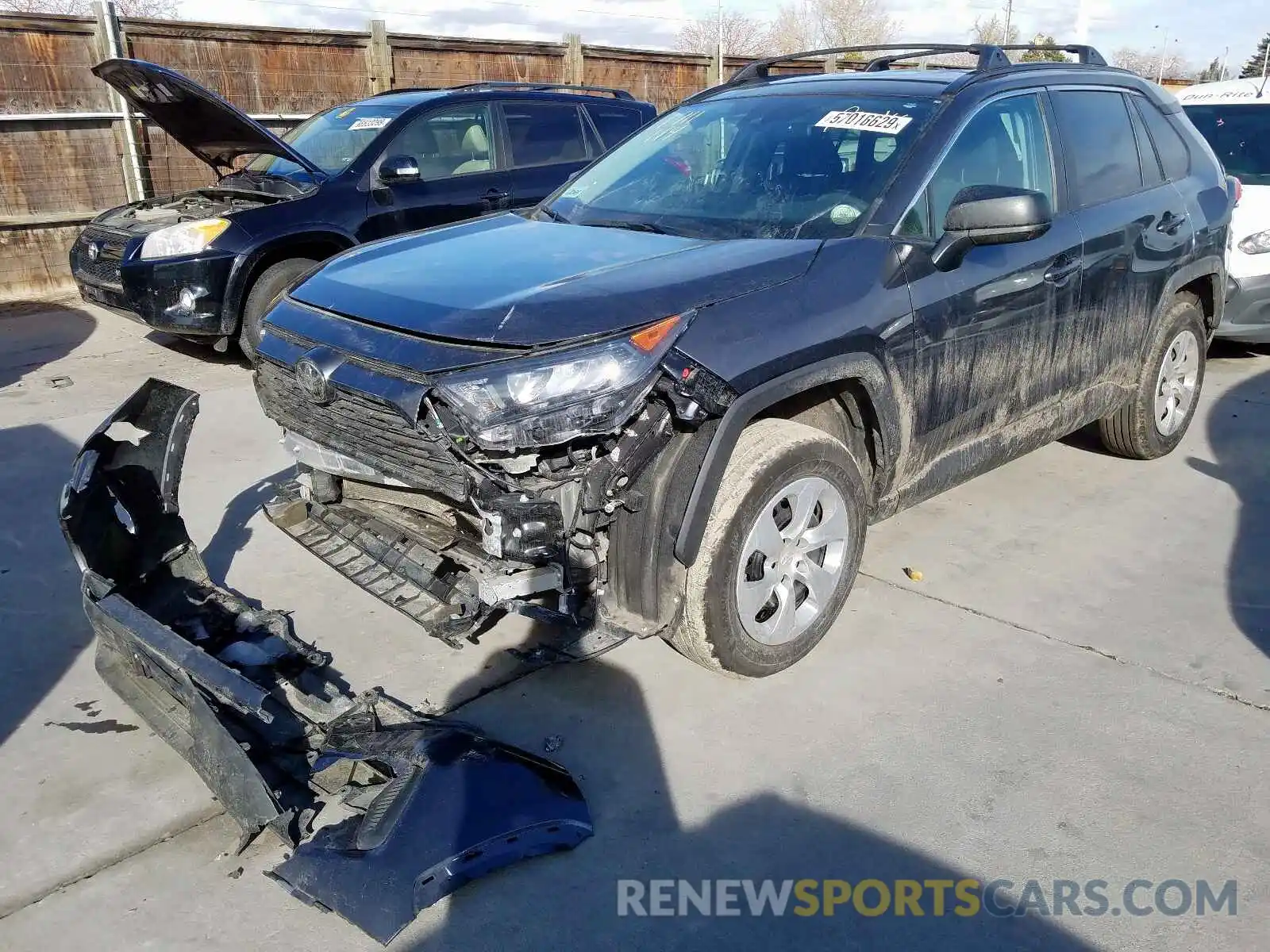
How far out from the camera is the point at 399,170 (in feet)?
23.4

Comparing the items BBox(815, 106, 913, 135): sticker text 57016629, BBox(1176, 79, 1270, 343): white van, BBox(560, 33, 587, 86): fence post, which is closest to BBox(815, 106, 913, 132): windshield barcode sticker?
BBox(815, 106, 913, 135): sticker text 57016629

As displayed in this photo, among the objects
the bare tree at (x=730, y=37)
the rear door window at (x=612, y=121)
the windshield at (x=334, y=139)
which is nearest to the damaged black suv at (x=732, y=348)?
the windshield at (x=334, y=139)

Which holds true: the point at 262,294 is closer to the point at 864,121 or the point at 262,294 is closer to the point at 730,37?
the point at 864,121

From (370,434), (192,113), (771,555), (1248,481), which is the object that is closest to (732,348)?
(771,555)

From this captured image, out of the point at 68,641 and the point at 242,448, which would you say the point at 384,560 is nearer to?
the point at 68,641

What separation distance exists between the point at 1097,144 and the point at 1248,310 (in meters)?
3.51

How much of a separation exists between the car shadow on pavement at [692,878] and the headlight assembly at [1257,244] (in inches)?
246

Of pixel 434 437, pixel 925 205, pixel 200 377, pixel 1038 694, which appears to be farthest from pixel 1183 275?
pixel 200 377

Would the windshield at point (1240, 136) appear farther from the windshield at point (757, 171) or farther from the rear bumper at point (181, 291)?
the rear bumper at point (181, 291)

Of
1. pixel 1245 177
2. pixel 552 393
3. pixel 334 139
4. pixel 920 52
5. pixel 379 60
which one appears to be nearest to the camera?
pixel 552 393

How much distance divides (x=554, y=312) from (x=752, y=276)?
0.66 metres

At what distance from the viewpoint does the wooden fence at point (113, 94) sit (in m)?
9.67

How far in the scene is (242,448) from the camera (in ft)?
18.7

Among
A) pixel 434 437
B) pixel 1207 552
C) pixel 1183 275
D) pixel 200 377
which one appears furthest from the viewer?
pixel 200 377
